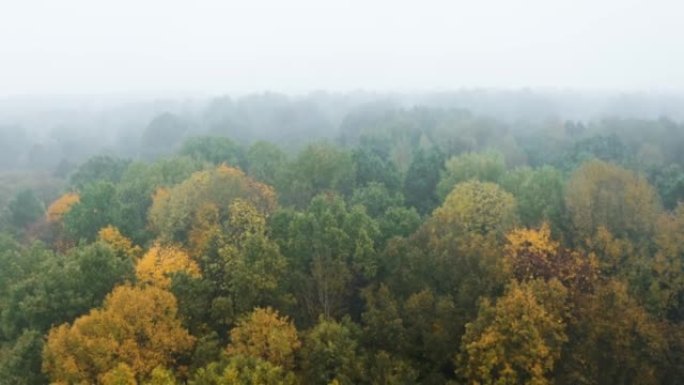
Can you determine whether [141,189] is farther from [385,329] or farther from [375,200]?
[385,329]

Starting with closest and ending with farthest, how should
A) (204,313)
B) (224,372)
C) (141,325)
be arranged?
(224,372) → (141,325) → (204,313)

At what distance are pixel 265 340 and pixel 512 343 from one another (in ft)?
45.3

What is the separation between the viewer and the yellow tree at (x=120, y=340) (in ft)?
107

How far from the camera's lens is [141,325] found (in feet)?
115

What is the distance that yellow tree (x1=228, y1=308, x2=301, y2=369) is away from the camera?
1300 inches

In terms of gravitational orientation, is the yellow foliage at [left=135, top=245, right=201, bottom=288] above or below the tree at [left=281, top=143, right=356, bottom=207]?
below

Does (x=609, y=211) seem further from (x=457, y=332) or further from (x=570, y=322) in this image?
(x=457, y=332)

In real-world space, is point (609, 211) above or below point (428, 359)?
above

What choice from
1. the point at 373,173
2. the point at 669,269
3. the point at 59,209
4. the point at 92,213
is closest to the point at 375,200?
the point at 373,173

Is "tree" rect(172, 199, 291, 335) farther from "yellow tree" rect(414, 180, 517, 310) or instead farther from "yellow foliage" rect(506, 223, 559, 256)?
"yellow foliage" rect(506, 223, 559, 256)

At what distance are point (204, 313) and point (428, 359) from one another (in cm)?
1423

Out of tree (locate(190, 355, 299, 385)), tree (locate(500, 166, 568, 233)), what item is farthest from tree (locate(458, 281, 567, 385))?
tree (locate(500, 166, 568, 233))

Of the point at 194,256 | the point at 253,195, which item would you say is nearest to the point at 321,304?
the point at 194,256

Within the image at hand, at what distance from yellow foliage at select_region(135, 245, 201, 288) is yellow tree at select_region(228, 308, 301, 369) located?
23.8 ft
